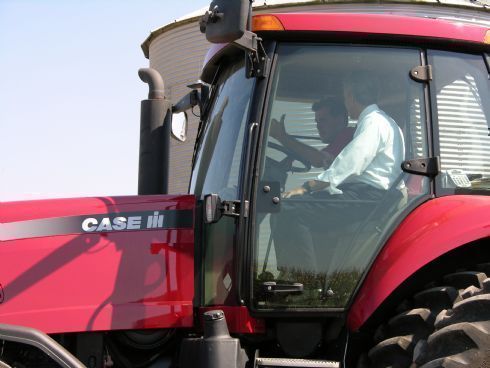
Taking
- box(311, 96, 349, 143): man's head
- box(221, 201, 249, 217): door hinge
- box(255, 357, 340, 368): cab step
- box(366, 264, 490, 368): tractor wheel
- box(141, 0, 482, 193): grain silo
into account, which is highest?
box(141, 0, 482, 193): grain silo

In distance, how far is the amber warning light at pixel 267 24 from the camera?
3.62 m

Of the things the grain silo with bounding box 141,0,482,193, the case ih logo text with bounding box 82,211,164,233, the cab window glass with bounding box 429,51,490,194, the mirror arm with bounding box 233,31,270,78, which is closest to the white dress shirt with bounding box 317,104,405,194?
the cab window glass with bounding box 429,51,490,194

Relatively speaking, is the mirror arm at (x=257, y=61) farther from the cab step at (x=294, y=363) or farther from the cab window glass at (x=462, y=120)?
the cab step at (x=294, y=363)

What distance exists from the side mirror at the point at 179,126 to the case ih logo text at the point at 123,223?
32.7 inches

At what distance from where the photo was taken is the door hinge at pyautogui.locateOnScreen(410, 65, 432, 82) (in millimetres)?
3680

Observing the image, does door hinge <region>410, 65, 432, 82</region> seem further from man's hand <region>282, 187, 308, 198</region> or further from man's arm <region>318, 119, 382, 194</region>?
man's hand <region>282, 187, 308, 198</region>

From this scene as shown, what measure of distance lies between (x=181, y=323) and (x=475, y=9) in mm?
9686

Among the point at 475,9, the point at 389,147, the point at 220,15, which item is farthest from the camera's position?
the point at 475,9

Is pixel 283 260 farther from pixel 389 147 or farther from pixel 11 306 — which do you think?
pixel 11 306

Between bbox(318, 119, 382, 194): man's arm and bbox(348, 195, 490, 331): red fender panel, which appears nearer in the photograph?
bbox(348, 195, 490, 331): red fender panel

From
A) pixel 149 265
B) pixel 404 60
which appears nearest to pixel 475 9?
pixel 404 60

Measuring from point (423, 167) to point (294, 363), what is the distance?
1.10 m

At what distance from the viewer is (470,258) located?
11.9 feet

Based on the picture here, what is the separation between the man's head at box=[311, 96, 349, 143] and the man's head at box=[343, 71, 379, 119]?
0.04 metres
